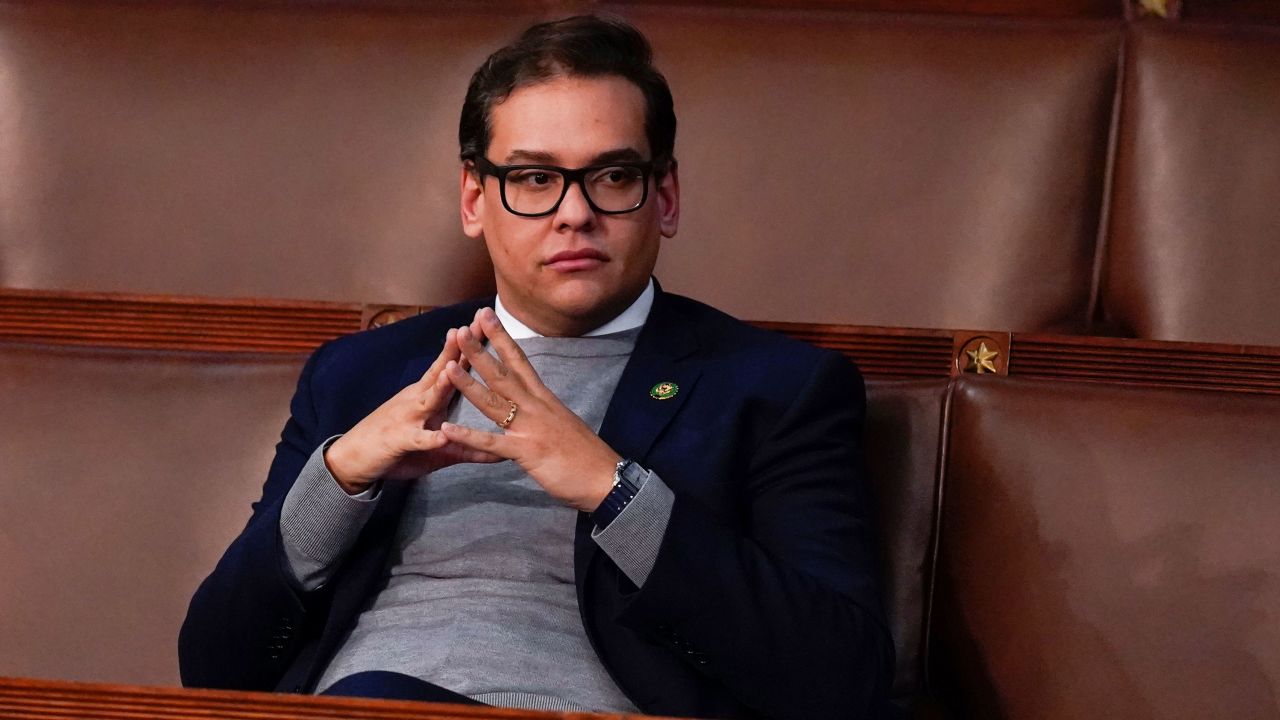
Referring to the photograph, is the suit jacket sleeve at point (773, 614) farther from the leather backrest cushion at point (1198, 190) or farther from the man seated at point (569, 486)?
the leather backrest cushion at point (1198, 190)

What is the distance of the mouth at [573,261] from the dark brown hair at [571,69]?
0.07 m

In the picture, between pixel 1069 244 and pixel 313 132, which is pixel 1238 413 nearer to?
pixel 1069 244

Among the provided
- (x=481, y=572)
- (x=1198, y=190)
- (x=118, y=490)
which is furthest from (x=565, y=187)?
(x=1198, y=190)

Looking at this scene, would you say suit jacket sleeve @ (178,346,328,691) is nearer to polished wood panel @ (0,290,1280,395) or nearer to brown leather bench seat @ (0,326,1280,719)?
brown leather bench seat @ (0,326,1280,719)

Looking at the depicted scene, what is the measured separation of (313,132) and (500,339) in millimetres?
547

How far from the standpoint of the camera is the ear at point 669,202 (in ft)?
3.26

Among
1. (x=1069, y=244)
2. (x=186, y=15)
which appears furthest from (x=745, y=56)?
(x=186, y=15)

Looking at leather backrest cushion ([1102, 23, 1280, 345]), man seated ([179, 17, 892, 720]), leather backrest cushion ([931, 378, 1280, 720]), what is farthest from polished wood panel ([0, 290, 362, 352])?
leather backrest cushion ([1102, 23, 1280, 345])

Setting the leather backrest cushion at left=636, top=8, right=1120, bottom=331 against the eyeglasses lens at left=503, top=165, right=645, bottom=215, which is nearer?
the eyeglasses lens at left=503, top=165, right=645, bottom=215

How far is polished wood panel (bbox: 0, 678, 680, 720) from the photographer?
0.58 metres

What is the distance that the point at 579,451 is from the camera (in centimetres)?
82

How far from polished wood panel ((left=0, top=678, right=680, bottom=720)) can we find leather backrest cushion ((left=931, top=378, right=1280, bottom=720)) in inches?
16.3

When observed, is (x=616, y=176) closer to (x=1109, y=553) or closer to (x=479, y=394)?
(x=479, y=394)

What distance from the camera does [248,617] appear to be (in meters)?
0.88
